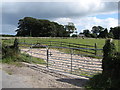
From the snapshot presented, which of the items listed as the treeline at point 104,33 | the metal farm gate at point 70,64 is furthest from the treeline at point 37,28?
the metal farm gate at point 70,64

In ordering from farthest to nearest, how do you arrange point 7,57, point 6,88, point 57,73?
point 7,57, point 57,73, point 6,88

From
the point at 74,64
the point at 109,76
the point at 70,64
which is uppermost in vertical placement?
the point at 109,76

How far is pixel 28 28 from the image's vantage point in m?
90.6

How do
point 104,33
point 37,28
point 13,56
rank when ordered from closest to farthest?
point 13,56 < point 37,28 < point 104,33

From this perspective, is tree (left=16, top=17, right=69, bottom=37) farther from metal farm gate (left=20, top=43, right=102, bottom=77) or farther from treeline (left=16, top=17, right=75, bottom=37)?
metal farm gate (left=20, top=43, right=102, bottom=77)

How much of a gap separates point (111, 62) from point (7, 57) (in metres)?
8.13

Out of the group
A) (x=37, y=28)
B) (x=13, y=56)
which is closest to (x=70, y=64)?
(x=13, y=56)

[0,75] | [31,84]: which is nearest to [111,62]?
[31,84]

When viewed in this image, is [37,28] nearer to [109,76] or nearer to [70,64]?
[70,64]

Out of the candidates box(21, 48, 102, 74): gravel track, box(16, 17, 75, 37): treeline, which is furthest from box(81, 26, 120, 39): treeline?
box(21, 48, 102, 74): gravel track

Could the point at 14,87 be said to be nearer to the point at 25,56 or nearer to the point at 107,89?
the point at 107,89

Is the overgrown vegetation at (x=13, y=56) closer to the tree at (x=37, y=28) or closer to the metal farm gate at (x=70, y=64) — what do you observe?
the metal farm gate at (x=70, y=64)

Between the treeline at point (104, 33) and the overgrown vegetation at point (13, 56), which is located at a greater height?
the treeline at point (104, 33)

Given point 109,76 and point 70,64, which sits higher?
point 109,76
